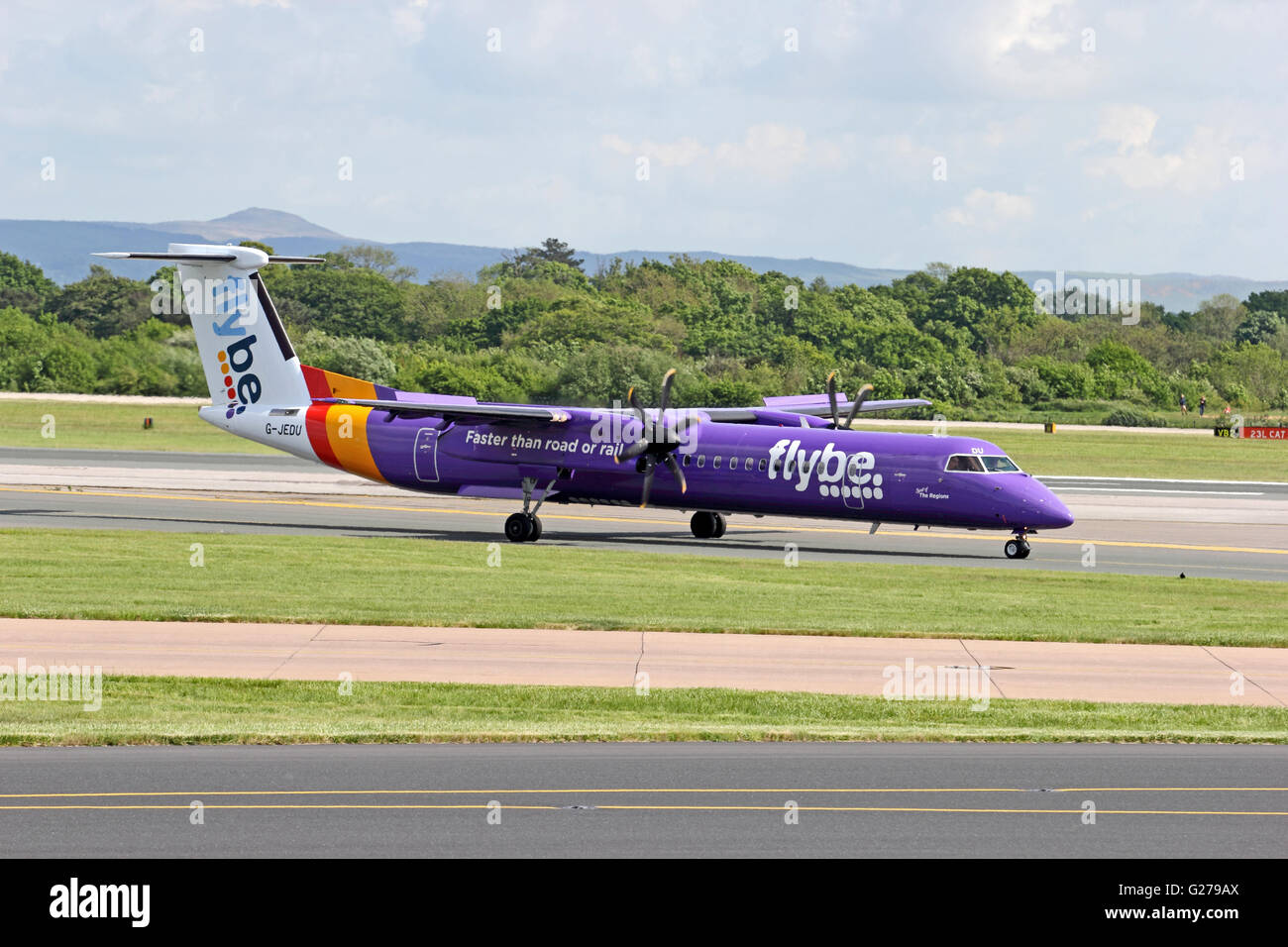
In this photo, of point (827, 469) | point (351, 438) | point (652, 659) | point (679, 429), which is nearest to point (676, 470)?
A: point (679, 429)

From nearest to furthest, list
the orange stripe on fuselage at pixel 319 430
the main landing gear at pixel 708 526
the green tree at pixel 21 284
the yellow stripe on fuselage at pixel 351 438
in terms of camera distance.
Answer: the main landing gear at pixel 708 526, the yellow stripe on fuselage at pixel 351 438, the orange stripe on fuselage at pixel 319 430, the green tree at pixel 21 284

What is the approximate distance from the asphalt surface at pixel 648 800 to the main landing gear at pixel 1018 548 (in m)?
17.9

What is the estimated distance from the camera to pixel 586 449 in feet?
113

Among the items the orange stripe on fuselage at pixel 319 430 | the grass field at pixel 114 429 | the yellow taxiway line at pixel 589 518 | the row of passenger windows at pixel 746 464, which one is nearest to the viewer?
the row of passenger windows at pixel 746 464

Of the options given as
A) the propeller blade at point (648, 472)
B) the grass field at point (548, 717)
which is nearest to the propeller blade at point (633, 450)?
the propeller blade at point (648, 472)

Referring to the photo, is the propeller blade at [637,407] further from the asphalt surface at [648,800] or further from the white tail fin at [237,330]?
the asphalt surface at [648,800]

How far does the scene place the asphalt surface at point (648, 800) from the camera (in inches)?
412

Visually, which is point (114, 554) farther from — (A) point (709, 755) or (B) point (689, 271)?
(B) point (689, 271)

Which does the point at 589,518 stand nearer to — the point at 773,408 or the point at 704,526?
the point at 704,526

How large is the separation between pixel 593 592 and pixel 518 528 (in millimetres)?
10135

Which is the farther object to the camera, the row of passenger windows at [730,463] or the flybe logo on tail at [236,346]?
the flybe logo on tail at [236,346]

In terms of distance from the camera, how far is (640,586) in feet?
84.9
